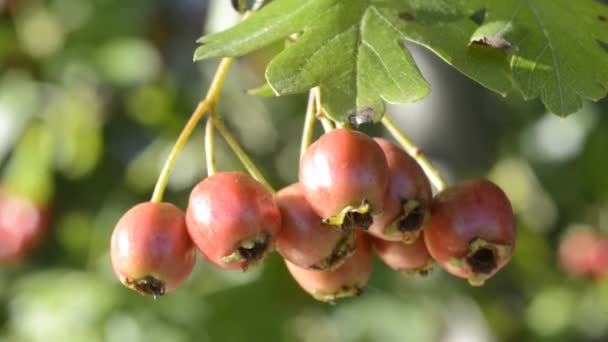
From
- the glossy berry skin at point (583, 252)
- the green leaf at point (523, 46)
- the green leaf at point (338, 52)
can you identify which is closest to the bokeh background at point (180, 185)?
the glossy berry skin at point (583, 252)

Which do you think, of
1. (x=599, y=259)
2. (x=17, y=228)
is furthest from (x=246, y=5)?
(x=599, y=259)

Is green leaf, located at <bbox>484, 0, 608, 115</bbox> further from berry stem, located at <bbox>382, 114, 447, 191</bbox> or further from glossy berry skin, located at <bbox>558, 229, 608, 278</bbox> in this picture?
glossy berry skin, located at <bbox>558, 229, 608, 278</bbox>

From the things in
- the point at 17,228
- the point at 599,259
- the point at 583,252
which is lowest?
the point at 599,259

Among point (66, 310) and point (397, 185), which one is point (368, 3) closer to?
point (397, 185)

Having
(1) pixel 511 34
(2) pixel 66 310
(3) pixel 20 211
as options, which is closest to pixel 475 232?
(1) pixel 511 34

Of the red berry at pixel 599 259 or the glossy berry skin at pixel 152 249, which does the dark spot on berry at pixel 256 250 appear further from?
the red berry at pixel 599 259

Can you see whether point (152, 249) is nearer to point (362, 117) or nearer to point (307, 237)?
point (307, 237)
